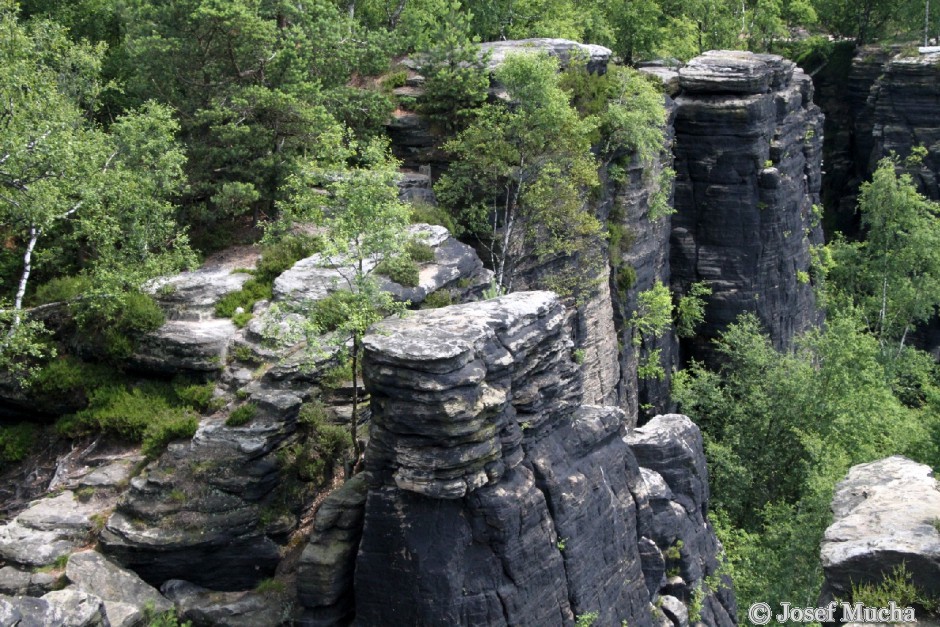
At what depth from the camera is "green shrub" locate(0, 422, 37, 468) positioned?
69.1ft

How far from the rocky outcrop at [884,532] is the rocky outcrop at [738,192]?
73.1 feet

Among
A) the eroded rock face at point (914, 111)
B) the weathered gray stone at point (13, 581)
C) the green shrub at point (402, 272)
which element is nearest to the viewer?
the weathered gray stone at point (13, 581)

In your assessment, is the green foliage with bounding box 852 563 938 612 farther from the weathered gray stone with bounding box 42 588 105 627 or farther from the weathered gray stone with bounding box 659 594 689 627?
the weathered gray stone with bounding box 42 588 105 627

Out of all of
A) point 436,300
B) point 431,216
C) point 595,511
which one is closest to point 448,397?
point 595,511

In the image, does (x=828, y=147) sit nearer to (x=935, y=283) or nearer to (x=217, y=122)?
(x=935, y=283)

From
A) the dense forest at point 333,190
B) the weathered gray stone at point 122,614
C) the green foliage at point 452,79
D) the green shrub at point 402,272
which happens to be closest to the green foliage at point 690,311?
the dense forest at point 333,190

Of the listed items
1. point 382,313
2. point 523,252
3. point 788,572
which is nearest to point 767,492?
point 788,572

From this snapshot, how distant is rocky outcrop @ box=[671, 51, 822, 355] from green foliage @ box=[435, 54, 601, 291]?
13.8 m

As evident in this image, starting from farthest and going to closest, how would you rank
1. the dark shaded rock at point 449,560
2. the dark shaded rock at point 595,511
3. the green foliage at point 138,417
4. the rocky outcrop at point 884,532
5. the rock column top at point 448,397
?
1. the green foliage at point 138,417
2. the dark shaded rock at point 595,511
3. the dark shaded rock at point 449,560
4. the rock column top at point 448,397
5. the rocky outcrop at point 884,532

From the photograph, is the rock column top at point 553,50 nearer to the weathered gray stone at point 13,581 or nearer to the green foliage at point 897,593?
the green foliage at point 897,593

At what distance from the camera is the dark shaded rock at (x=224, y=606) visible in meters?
18.2

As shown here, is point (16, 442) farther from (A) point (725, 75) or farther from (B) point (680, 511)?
(A) point (725, 75)

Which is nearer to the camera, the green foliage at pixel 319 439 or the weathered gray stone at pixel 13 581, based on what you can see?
the weathered gray stone at pixel 13 581

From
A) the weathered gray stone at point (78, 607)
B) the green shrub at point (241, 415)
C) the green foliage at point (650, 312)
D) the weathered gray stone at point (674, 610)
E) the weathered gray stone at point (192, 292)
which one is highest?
the weathered gray stone at point (192, 292)
